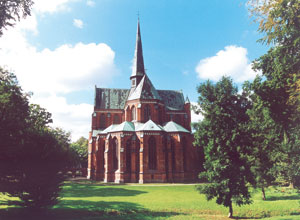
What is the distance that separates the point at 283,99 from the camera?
19766mm

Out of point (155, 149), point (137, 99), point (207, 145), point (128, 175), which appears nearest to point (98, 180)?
point (128, 175)

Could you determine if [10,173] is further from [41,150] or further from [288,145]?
[288,145]

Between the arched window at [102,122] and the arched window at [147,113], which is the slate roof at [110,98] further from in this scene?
the arched window at [147,113]

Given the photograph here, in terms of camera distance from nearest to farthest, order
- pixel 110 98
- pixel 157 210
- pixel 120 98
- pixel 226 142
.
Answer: pixel 226 142
pixel 157 210
pixel 110 98
pixel 120 98

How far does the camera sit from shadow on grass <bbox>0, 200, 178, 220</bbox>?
12.8m

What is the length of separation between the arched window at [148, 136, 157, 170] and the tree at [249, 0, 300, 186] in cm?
1863

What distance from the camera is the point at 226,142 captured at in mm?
11977

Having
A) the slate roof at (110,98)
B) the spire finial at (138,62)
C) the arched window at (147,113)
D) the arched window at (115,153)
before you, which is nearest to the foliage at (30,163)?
the arched window at (115,153)

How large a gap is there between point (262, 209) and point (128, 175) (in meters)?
22.2

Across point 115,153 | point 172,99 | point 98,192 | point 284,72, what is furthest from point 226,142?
point 172,99

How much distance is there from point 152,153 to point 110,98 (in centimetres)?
2157

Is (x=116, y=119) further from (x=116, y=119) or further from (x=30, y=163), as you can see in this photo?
(x=30, y=163)

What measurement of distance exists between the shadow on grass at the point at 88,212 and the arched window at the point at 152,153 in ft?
56.6

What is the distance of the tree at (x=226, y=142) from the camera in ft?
39.5
